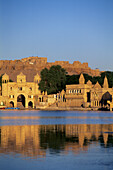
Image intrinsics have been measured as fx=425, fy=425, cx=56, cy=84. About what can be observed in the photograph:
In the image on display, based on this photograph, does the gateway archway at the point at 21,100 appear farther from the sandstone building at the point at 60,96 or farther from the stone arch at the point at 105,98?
the stone arch at the point at 105,98

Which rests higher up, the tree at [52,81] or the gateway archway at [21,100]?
the tree at [52,81]

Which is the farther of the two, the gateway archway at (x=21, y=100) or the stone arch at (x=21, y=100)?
the stone arch at (x=21, y=100)

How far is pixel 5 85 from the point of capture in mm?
161000

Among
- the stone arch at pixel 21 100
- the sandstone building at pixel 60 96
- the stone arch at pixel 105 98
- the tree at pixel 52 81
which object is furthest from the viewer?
the stone arch at pixel 21 100

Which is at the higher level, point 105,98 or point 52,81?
point 52,81

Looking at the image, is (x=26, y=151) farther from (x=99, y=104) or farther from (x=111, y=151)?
(x=99, y=104)

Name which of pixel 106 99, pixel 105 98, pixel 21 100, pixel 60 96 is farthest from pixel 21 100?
pixel 106 99

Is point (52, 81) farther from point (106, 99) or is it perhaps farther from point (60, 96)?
point (106, 99)

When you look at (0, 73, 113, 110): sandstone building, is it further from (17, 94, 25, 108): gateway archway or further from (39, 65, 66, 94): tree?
(39, 65, 66, 94): tree

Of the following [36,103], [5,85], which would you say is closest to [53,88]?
[36,103]

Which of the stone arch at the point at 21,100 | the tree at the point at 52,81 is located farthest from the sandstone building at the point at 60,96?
the tree at the point at 52,81

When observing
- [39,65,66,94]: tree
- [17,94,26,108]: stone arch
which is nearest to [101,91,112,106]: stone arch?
[39,65,66,94]: tree

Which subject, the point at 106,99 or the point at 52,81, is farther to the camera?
the point at 52,81

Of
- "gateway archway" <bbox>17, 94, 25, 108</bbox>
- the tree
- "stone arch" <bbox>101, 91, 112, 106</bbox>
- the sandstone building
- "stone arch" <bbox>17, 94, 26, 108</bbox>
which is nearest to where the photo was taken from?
"stone arch" <bbox>101, 91, 112, 106</bbox>
